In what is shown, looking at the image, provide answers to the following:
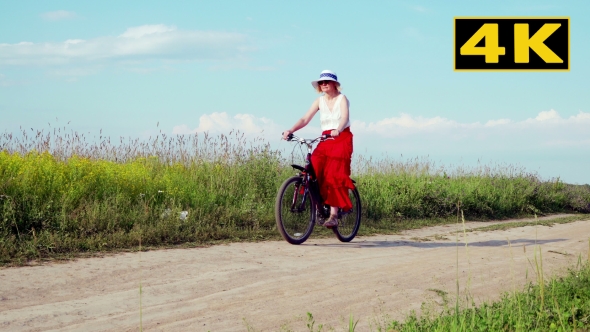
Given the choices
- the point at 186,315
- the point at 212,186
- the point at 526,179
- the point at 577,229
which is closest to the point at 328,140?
the point at 212,186

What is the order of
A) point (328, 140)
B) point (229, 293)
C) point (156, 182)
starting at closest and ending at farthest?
point (229, 293)
point (328, 140)
point (156, 182)

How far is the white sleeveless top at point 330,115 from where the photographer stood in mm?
9750

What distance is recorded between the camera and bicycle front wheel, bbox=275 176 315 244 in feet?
31.6

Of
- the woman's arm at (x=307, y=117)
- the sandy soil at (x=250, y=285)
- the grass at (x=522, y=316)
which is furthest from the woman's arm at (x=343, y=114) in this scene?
the grass at (x=522, y=316)

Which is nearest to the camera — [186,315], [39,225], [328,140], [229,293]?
[186,315]

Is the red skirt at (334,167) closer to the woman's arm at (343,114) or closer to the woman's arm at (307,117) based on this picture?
the woman's arm at (343,114)

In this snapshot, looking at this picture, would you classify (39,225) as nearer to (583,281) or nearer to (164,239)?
(164,239)

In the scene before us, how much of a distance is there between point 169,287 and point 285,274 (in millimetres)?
1323

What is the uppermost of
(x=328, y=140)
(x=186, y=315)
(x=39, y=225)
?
(x=328, y=140)

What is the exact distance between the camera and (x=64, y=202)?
9562mm

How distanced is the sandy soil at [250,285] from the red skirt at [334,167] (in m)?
0.85

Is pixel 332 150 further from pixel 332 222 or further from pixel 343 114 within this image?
pixel 332 222

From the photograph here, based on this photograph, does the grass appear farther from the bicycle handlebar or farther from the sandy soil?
the bicycle handlebar

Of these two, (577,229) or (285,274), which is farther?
(577,229)
